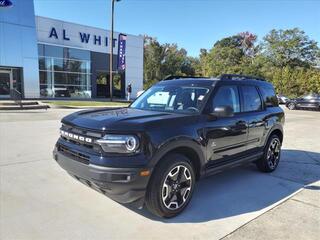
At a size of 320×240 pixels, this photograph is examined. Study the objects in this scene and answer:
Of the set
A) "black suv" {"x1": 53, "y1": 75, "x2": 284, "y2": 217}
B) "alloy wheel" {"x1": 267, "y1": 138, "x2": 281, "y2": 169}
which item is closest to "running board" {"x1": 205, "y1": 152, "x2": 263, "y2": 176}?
"black suv" {"x1": 53, "y1": 75, "x2": 284, "y2": 217}

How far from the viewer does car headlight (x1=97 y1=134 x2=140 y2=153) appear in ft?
11.2

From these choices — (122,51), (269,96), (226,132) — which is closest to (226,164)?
(226,132)

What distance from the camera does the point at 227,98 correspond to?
4898 mm

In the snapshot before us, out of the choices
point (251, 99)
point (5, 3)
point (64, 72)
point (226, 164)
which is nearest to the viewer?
point (226, 164)

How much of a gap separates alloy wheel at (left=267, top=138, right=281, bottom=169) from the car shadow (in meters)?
0.19

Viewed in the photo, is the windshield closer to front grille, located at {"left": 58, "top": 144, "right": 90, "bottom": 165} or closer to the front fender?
the front fender

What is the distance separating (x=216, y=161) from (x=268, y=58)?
5249 centimetres

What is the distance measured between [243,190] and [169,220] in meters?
1.71

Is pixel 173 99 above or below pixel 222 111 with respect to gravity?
above

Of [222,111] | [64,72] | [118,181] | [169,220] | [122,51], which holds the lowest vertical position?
[169,220]

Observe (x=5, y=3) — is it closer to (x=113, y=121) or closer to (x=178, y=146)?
(x=113, y=121)

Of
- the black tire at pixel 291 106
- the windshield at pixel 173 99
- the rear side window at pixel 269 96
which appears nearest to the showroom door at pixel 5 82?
the windshield at pixel 173 99

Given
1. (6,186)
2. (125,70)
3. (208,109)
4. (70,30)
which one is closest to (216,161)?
(208,109)

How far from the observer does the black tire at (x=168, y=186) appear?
3615mm
